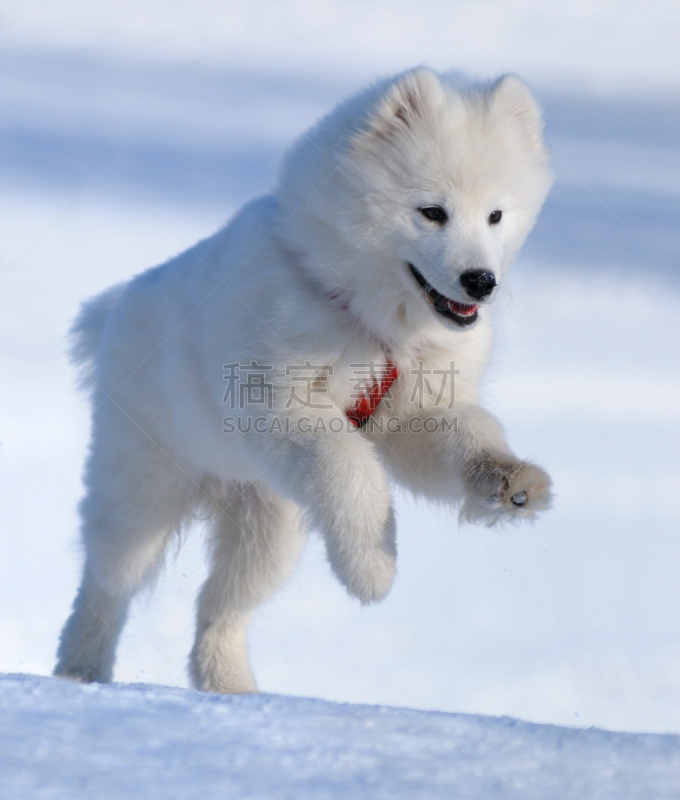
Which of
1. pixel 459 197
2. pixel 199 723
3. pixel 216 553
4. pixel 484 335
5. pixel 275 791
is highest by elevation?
pixel 459 197

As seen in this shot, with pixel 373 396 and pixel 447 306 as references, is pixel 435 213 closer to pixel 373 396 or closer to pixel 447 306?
pixel 447 306

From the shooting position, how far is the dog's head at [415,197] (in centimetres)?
367

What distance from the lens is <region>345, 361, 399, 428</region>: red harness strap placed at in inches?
161

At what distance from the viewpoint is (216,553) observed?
534 centimetres

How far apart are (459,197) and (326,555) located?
1.52m

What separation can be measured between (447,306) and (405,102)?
2.82 feet

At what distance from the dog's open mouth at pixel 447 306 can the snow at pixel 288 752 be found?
154cm

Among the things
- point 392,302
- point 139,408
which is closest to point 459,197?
point 392,302

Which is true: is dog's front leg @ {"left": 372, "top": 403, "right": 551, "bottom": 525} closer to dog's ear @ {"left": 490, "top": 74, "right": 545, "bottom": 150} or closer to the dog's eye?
the dog's eye

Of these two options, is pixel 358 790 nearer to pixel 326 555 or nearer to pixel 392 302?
pixel 326 555

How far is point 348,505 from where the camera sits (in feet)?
11.8

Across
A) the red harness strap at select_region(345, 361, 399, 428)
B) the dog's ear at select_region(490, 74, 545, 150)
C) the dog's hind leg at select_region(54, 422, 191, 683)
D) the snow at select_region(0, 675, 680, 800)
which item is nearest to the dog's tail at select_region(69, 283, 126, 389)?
the dog's hind leg at select_region(54, 422, 191, 683)

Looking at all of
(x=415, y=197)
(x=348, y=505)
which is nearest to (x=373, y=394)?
(x=348, y=505)

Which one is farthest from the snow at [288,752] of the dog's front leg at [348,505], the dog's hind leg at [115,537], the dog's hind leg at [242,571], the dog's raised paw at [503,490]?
the dog's hind leg at [242,571]
